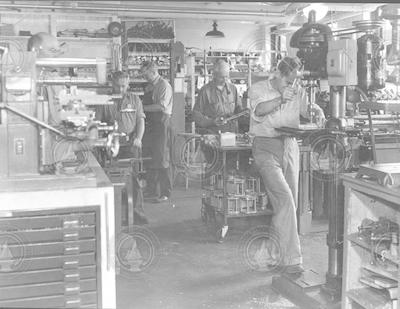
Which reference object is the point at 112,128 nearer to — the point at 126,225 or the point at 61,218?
the point at 61,218

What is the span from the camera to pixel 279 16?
2.09 metres

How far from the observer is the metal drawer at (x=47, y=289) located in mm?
1540

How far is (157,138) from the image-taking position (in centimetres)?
308

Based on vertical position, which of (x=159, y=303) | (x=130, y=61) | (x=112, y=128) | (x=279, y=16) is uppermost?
(x=279, y=16)

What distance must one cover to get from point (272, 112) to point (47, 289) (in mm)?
1486

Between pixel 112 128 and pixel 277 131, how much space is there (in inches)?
47.6

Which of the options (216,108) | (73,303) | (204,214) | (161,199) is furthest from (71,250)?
(204,214)

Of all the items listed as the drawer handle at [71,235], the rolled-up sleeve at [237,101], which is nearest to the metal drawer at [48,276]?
the drawer handle at [71,235]

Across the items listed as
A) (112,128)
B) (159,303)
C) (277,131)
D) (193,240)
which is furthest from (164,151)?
(112,128)

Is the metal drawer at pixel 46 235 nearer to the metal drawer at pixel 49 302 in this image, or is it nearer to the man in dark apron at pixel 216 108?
the metal drawer at pixel 49 302

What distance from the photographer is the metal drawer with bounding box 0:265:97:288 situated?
1544mm

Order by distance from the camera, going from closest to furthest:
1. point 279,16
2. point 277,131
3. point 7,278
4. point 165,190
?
point 7,278 < point 279,16 < point 277,131 < point 165,190

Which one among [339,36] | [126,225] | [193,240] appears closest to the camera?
[339,36]

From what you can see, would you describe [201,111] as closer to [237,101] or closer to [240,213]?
[237,101]
